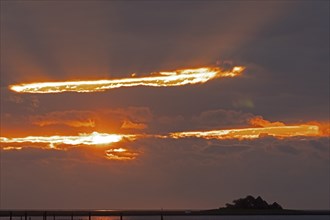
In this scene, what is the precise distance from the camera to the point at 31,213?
18050 centimetres

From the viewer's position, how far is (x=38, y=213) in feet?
582

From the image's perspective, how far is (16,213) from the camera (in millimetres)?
174875

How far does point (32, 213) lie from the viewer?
179 m

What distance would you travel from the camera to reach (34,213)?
179125mm

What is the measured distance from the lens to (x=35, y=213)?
7013 inches

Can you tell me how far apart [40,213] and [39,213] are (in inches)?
58.4

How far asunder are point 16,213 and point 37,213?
18.5 ft

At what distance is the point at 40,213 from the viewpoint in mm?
174625

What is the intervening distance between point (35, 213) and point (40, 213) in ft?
13.3

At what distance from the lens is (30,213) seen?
18250 centimetres

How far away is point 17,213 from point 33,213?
18.4 ft

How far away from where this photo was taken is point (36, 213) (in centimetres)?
17788

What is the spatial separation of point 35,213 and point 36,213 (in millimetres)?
401
